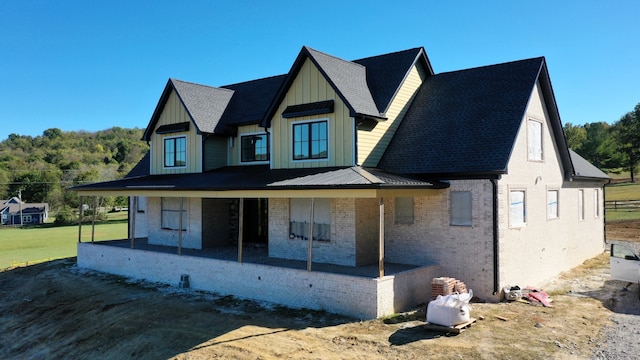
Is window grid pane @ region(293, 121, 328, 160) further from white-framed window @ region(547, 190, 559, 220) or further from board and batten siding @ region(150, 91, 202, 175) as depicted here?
white-framed window @ region(547, 190, 559, 220)

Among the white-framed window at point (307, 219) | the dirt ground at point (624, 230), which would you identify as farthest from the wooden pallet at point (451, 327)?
the dirt ground at point (624, 230)

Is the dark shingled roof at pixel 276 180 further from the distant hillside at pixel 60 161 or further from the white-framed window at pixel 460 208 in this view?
the distant hillside at pixel 60 161

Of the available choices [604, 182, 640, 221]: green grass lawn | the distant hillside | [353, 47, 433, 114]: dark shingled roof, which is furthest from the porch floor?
the distant hillside

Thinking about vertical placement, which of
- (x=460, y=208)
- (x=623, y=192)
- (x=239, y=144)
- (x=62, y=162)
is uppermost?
(x=62, y=162)

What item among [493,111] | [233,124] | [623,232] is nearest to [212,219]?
[233,124]

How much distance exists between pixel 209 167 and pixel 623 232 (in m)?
25.8

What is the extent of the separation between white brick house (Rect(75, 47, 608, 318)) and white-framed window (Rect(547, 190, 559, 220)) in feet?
0.25

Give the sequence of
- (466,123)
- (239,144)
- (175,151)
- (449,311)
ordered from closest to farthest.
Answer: (449,311) < (466,123) < (239,144) < (175,151)

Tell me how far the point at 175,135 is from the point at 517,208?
15.3m

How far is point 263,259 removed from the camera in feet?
53.2

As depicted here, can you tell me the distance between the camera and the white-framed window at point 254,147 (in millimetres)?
20031

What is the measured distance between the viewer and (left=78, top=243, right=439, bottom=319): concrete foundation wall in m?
12.1

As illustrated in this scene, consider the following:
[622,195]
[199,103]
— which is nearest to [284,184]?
[199,103]

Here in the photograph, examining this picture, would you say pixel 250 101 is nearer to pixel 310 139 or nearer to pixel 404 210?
pixel 310 139
